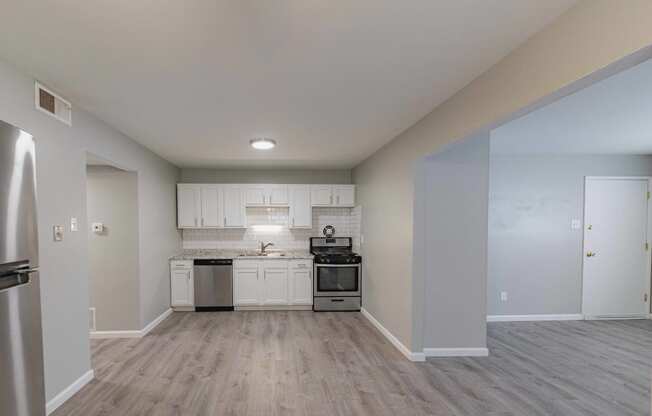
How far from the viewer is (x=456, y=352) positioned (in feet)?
11.2

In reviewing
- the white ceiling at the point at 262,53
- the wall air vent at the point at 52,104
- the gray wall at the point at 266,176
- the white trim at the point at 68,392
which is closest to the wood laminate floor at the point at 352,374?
the white trim at the point at 68,392

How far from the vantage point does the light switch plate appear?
2.43m

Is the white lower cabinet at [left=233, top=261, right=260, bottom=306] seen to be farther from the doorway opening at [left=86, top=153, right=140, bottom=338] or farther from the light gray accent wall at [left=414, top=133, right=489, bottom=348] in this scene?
the light gray accent wall at [left=414, top=133, right=489, bottom=348]

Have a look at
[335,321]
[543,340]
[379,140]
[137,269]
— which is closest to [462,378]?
[543,340]

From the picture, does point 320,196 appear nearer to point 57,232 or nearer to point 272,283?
point 272,283

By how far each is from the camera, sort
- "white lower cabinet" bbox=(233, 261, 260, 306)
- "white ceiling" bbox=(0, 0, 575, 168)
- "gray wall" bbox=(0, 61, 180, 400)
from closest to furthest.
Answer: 1. "white ceiling" bbox=(0, 0, 575, 168)
2. "gray wall" bbox=(0, 61, 180, 400)
3. "white lower cabinet" bbox=(233, 261, 260, 306)

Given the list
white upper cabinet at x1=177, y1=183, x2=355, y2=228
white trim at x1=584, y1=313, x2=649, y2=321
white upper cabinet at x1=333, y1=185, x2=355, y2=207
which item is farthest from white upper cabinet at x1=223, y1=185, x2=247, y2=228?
white trim at x1=584, y1=313, x2=649, y2=321

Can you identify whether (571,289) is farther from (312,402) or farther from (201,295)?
(201,295)

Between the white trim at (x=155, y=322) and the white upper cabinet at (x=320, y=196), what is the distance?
2897 mm

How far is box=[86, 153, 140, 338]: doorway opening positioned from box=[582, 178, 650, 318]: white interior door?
250 inches

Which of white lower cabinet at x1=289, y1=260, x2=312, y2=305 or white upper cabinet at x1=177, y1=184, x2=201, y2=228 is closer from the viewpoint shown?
white lower cabinet at x1=289, y1=260, x2=312, y2=305

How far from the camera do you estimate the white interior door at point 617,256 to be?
4.68m

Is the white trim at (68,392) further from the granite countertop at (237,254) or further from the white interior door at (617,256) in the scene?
the white interior door at (617,256)

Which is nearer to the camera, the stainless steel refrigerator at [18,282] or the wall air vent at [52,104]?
the stainless steel refrigerator at [18,282]
